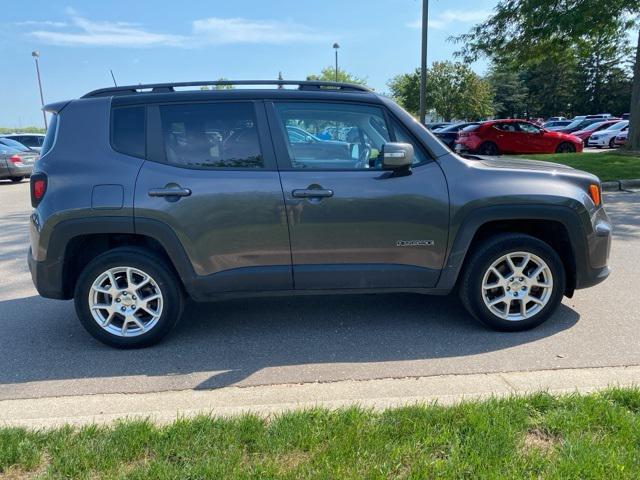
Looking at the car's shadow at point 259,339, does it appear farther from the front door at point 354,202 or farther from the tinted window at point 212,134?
the tinted window at point 212,134

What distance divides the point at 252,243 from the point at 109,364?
1.32 m

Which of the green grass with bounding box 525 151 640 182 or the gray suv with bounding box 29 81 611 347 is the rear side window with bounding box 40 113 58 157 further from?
the green grass with bounding box 525 151 640 182

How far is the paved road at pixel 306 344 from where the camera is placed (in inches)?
135

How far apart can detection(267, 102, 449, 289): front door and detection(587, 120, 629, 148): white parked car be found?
83.2ft

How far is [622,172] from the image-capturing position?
500 inches

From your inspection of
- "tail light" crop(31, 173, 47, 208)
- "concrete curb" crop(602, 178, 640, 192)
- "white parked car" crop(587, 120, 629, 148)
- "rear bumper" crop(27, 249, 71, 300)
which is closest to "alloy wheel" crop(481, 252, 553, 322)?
"rear bumper" crop(27, 249, 71, 300)

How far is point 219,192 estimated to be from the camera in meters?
3.66

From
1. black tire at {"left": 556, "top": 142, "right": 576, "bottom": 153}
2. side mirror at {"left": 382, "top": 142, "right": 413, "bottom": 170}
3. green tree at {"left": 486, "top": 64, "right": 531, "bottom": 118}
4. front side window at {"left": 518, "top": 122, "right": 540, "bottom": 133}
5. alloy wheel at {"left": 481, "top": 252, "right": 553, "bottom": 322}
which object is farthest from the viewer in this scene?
green tree at {"left": 486, "top": 64, "right": 531, "bottom": 118}

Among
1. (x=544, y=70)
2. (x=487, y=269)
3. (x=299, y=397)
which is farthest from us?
(x=544, y=70)

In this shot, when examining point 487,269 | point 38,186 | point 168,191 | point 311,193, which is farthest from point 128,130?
point 487,269

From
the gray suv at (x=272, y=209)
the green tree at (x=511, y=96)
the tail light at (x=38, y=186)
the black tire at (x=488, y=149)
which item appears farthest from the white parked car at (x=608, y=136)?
the green tree at (x=511, y=96)

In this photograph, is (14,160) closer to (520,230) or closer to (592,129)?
(520,230)

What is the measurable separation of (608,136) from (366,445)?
89.6 feet

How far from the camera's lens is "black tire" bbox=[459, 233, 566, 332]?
3.87 meters
